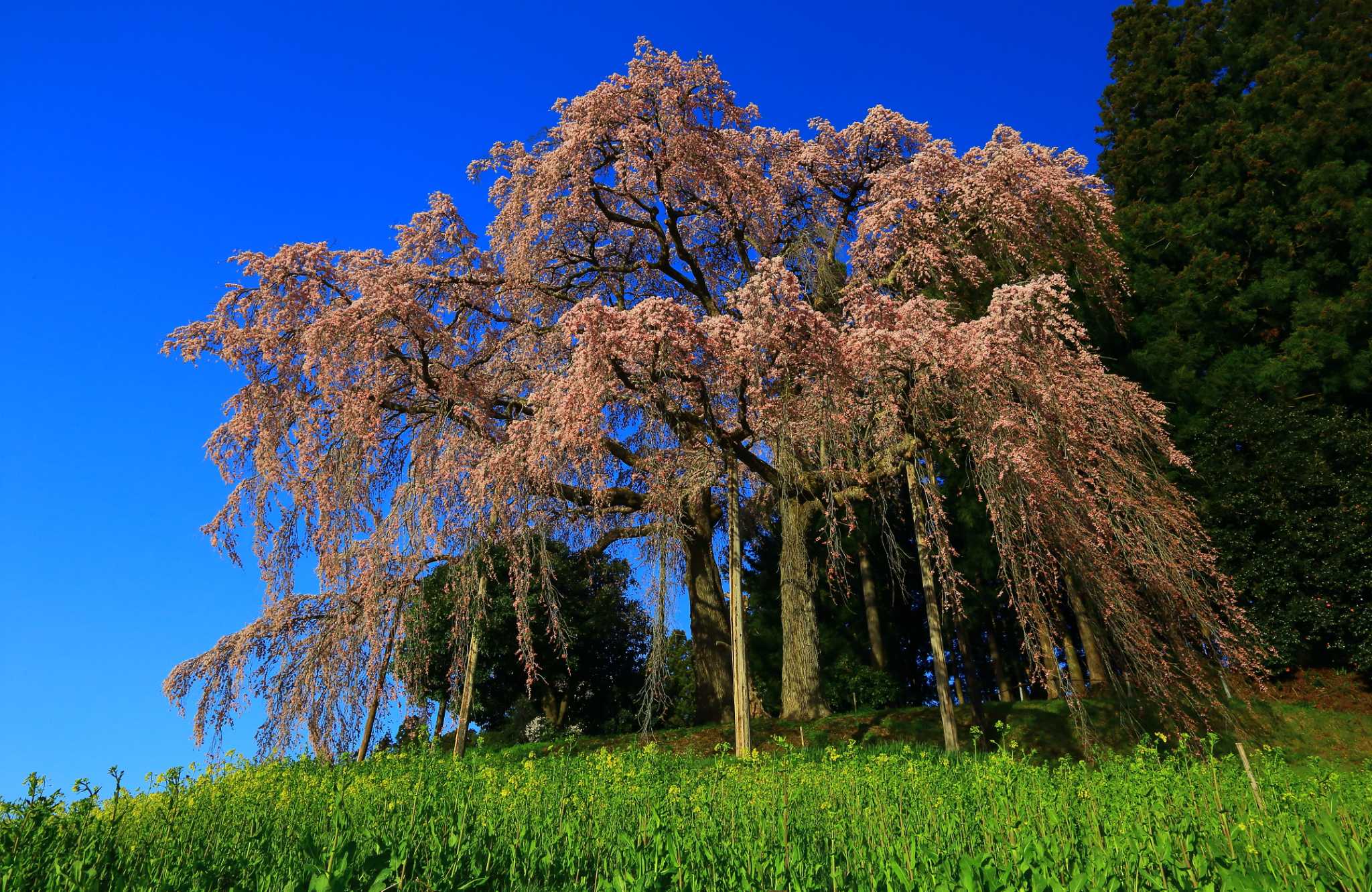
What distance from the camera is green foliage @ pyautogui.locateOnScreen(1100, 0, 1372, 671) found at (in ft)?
51.4

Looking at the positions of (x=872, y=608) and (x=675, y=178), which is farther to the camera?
(x=872, y=608)

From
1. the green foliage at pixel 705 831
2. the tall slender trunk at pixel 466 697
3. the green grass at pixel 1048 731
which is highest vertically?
the tall slender trunk at pixel 466 697

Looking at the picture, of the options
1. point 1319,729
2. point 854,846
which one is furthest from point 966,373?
point 1319,729

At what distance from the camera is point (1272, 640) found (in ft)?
51.2

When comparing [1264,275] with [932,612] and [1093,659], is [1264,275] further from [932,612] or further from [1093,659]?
[932,612]

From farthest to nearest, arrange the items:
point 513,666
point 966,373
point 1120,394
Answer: point 513,666
point 1120,394
point 966,373

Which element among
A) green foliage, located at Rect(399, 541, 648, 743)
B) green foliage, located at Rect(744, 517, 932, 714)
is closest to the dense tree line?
green foliage, located at Rect(399, 541, 648, 743)

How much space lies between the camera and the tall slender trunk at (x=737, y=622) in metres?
9.80

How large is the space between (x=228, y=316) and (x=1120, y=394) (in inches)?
550

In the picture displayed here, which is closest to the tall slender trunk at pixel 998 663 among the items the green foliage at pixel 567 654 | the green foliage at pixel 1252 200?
the green foliage at pixel 1252 200

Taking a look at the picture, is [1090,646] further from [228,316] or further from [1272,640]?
[228,316]

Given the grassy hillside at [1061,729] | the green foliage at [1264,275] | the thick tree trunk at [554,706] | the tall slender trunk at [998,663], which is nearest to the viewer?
the grassy hillside at [1061,729]

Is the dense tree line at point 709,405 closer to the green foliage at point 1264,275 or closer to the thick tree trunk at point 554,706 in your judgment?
the green foliage at point 1264,275

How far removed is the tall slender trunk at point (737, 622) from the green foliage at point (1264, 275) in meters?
11.8
